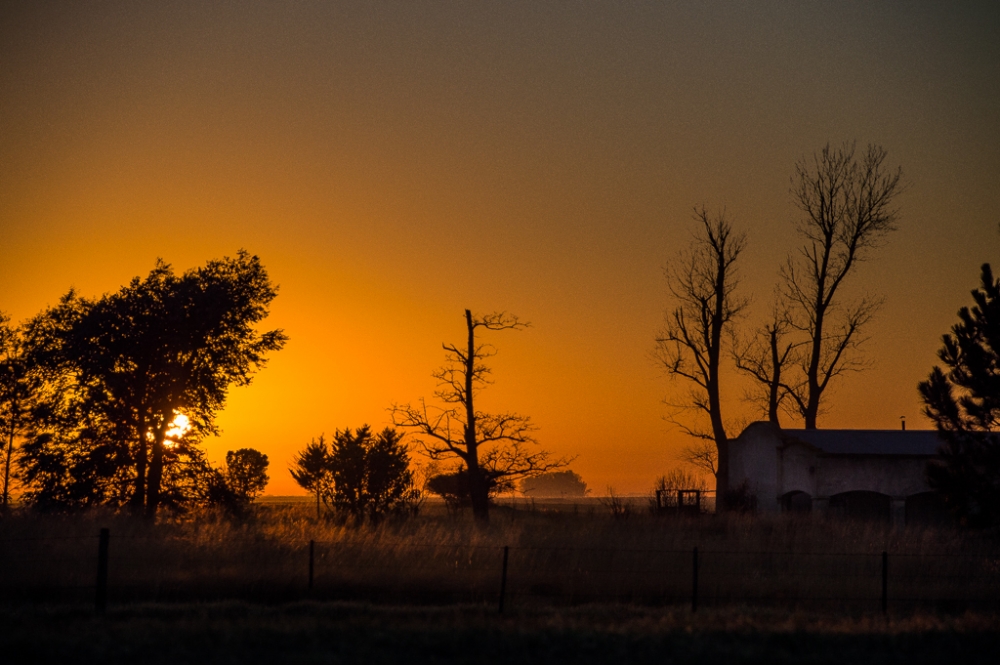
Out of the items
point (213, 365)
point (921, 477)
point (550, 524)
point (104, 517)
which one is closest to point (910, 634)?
point (550, 524)

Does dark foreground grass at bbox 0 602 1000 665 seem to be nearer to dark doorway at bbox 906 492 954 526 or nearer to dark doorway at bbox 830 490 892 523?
dark doorway at bbox 830 490 892 523

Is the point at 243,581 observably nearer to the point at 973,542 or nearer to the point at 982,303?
the point at 982,303

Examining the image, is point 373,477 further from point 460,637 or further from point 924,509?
point 460,637

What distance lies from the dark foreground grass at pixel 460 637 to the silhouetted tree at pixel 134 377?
949 inches

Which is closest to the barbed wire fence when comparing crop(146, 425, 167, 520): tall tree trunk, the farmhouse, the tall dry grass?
the tall dry grass

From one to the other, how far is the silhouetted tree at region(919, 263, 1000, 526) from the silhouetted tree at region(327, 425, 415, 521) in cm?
2270

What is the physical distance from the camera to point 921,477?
43469 mm

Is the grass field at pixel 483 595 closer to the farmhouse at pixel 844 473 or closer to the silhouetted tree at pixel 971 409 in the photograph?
the silhouetted tree at pixel 971 409

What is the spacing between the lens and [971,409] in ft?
85.3

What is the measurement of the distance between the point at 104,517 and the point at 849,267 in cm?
3607

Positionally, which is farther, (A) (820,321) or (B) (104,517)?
(A) (820,321)

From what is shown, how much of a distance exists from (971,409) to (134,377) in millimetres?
31278

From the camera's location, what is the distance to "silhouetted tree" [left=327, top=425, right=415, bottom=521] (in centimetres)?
4600

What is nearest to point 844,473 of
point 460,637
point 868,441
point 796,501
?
point 868,441
